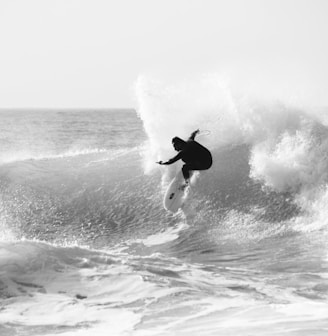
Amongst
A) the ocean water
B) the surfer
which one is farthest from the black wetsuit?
the ocean water

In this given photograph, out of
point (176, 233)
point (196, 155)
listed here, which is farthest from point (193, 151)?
point (176, 233)

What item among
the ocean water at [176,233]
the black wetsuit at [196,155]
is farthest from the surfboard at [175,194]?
the black wetsuit at [196,155]

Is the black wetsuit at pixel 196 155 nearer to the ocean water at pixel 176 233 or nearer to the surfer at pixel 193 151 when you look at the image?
the surfer at pixel 193 151

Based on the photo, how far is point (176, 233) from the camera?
48.6 ft

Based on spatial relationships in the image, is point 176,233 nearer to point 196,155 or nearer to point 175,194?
point 175,194

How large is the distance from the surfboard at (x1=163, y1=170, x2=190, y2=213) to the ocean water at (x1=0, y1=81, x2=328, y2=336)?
0.30 meters

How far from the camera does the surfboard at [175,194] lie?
15.4m

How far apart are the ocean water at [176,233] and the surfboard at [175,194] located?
0.30 m

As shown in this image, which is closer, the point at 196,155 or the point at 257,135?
the point at 196,155

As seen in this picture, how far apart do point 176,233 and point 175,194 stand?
118 centimetres

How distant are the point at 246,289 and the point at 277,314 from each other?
1.58 m

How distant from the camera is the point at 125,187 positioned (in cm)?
1792

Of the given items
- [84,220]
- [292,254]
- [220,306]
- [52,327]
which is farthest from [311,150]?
[52,327]

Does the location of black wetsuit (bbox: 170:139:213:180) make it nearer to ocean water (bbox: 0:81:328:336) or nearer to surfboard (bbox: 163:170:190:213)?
ocean water (bbox: 0:81:328:336)
